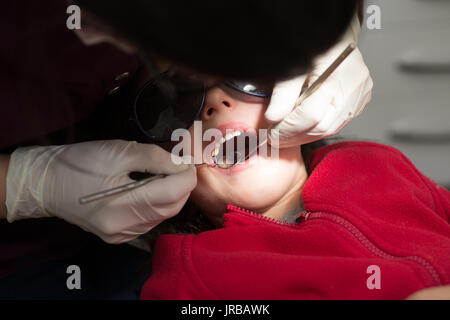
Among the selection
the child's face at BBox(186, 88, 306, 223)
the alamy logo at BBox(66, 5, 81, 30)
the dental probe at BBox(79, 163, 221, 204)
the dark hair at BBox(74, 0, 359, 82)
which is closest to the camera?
the dark hair at BBox(74, 0, 359, 82)

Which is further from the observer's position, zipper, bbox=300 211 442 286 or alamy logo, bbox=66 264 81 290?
alamy logo, bbox=66 264 81 290

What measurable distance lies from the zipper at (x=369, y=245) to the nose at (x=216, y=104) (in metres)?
0.27

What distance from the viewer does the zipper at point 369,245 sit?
2.46ft

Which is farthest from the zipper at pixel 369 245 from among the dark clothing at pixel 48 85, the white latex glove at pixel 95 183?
the dark clothing at pixel 48 85

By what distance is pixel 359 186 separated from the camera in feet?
2.92

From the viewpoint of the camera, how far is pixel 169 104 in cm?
78

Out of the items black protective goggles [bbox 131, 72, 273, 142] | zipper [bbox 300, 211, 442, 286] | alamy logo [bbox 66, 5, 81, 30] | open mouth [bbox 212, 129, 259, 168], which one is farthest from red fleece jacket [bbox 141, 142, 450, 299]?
alamy logo [bbox 66, 5, 81, 30]

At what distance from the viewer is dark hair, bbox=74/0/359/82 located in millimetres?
430

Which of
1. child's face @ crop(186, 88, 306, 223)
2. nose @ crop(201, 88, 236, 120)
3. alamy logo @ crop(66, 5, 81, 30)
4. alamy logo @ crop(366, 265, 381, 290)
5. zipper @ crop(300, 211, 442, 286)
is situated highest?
alamy logo @ crop(66, 5, 81, 30)

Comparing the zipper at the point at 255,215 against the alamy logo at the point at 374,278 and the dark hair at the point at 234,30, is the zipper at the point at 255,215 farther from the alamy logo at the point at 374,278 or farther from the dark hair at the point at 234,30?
the dark hair at the point at 234,30

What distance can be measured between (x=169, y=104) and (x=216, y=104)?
9 cm

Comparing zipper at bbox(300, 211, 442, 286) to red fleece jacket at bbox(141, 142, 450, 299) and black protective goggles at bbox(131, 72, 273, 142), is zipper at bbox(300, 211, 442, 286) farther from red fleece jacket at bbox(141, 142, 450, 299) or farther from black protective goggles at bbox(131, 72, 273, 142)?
black protective goggles at bbox(131, 72, 273, 142)

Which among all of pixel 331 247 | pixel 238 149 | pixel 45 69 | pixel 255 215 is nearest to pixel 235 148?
pixel 238 149

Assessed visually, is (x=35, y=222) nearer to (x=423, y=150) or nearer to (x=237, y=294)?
→ (x=237, y=294)
